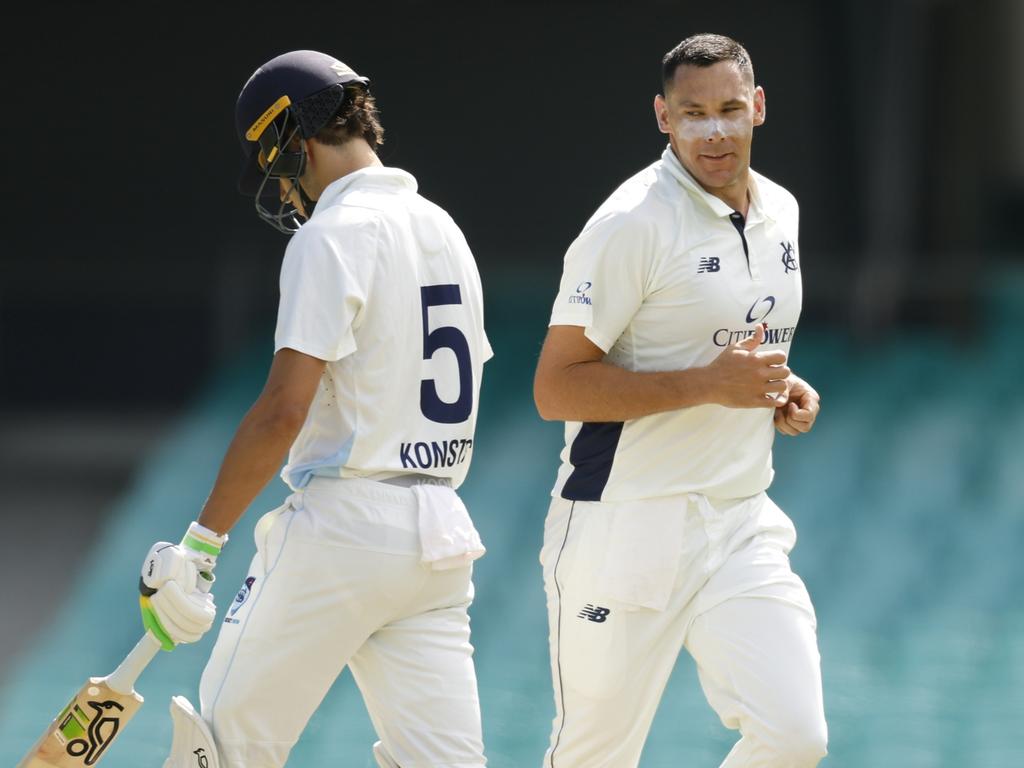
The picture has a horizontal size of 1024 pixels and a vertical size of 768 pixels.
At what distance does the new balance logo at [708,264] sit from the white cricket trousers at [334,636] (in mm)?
779

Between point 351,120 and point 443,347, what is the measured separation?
1.58 ft

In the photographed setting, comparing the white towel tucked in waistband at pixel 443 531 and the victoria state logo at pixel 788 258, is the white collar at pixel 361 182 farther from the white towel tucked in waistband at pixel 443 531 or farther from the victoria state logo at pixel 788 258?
the victoria state logo at pixel 788 258

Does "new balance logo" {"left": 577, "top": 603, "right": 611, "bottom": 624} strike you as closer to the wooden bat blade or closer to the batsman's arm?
the batsman's arm

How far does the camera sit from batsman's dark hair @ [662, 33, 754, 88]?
333 cm

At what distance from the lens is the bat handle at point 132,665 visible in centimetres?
302

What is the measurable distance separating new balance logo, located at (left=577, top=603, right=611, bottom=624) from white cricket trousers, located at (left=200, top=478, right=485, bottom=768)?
37cm

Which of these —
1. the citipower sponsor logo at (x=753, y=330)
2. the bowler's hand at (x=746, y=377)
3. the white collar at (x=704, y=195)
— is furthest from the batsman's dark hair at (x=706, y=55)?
the bowler's hand at (x=746, y=377)

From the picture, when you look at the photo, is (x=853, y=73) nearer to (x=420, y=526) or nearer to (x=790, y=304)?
(x=790, y=304)

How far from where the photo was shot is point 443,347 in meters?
3.11

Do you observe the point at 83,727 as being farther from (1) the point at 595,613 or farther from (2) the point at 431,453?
(1) the point at 595,613

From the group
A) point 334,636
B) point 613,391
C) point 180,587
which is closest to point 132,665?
point 180,587

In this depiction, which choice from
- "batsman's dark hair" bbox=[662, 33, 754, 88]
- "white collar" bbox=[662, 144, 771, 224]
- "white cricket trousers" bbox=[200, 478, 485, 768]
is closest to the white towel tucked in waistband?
"white cricket trousers" bbox=[200, 478, 485, 768]

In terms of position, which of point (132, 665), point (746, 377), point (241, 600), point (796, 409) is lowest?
point (132, 665)

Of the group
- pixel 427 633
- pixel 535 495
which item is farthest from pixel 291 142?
pixel 535 495
